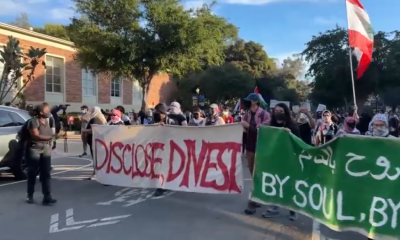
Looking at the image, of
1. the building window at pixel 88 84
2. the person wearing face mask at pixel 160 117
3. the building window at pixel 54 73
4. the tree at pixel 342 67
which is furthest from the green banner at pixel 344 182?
the tree at pixel 342 67

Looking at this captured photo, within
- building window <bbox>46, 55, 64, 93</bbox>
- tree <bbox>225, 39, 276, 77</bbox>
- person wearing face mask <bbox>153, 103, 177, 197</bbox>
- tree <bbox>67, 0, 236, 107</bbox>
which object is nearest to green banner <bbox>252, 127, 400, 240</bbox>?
person wearing face mask <bbox>153, 103, 177, 197</bbox>

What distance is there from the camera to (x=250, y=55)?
Answer: 2427 inches

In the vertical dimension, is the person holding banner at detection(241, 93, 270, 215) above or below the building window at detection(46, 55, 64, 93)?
below

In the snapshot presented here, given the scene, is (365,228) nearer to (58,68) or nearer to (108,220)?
(108,220)

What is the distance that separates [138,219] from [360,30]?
5316 mm

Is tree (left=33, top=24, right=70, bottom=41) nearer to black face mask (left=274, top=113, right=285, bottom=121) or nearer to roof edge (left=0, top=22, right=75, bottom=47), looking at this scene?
roof edge (left=0, top=22, right=75, bottom=47)

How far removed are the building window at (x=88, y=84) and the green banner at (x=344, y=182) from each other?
34750mm

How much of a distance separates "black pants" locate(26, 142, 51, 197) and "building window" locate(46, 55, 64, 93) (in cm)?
2861

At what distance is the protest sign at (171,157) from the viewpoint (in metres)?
6.77

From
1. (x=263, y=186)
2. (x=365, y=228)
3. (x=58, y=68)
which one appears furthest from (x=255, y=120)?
(x=58, y=68)

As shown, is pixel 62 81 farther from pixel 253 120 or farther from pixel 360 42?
pixel 253 120

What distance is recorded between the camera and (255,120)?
269 inches

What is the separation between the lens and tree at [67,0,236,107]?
85.5ft

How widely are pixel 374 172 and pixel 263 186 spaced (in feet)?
5.38
